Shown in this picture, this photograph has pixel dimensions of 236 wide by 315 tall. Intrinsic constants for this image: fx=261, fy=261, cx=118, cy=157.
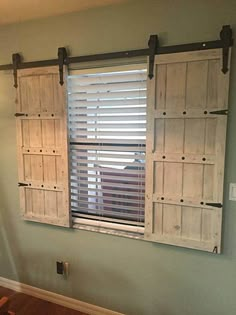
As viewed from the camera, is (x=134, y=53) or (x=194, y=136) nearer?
(x=194, y=136)

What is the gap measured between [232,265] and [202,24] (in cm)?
164

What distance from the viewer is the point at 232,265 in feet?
5.90

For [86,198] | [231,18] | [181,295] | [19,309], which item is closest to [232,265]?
[181,295]

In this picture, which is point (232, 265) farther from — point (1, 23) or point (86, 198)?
point (1, 23)

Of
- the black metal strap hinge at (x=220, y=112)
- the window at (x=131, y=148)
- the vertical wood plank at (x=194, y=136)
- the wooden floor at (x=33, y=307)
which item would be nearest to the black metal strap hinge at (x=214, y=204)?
the window at (x=131, y=148)

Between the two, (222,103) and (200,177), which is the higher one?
(222,103)

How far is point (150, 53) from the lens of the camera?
6.06 ft

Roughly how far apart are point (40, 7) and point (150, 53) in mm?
929

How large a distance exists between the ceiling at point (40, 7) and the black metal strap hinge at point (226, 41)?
789 millimetres

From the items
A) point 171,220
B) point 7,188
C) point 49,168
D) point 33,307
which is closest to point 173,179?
point 171,220

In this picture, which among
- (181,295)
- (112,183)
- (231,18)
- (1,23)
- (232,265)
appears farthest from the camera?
(1,23)

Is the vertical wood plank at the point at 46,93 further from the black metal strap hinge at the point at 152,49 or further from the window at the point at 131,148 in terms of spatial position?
the black metal strap hinge at the point at 152,49

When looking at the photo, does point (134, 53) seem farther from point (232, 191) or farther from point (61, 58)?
point (232, 191)

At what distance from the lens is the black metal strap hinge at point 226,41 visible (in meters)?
1.63
